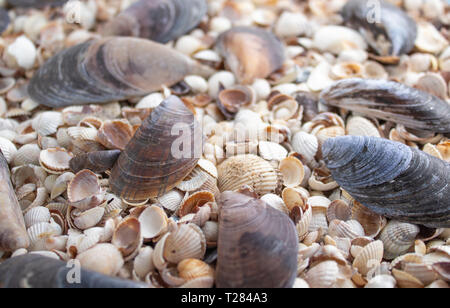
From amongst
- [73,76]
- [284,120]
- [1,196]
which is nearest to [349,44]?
[284,120]

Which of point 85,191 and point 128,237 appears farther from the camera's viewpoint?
point 85,191

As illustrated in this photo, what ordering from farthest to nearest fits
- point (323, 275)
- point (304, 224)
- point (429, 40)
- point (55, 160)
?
point (429, 40) → point (55, 160) → point (304, 224) → point (323, 275)

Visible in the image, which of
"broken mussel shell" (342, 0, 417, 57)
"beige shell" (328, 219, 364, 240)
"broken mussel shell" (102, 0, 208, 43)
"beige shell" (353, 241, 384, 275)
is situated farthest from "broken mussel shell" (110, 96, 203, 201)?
"broken mussel shell" (342, 0, 417, 57)

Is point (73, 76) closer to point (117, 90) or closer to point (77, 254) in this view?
point (117, 90)

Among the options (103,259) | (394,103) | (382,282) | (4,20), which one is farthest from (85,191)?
(4,20)

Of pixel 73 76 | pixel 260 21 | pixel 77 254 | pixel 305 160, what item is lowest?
pixel 77 254

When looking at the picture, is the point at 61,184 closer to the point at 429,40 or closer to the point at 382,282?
the point at 382,282
